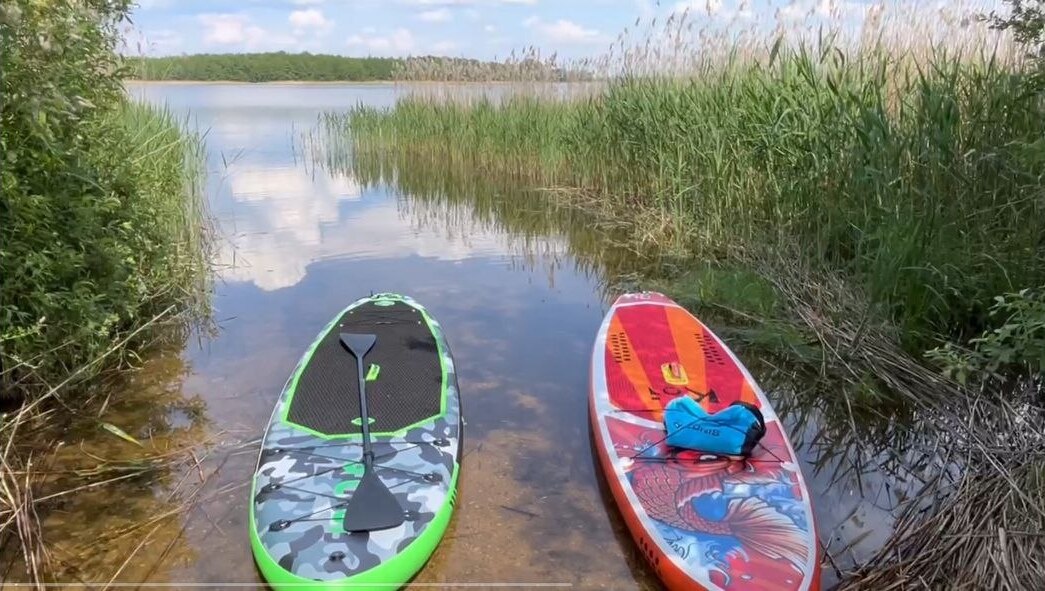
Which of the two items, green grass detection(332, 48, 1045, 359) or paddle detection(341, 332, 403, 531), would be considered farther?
green grass detection(332, 48, 1045, 359)

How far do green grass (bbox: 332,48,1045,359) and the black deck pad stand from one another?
7.73 feet

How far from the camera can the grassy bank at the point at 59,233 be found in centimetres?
282

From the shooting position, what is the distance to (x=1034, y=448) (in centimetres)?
254

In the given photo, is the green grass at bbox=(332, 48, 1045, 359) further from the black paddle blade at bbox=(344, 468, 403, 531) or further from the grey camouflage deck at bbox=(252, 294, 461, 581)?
the black paddle blade at bbox=(344, 468, 403, 531)

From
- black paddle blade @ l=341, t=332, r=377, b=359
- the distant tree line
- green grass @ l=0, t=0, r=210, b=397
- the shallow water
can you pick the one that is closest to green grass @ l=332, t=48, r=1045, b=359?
the shallow water

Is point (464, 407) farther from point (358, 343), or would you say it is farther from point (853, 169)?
point (853, 169)

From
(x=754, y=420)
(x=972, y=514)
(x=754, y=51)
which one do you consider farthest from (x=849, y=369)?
(x=754, y=51)

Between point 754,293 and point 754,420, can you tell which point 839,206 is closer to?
point 754,293

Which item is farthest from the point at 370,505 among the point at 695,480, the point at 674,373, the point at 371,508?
the point at 674,373

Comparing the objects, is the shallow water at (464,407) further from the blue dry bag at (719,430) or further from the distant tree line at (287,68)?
the distant tree line at (287,68)

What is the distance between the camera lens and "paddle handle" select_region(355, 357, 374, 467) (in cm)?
286

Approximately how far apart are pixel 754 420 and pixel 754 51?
4.46 m

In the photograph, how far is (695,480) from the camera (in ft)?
9.07

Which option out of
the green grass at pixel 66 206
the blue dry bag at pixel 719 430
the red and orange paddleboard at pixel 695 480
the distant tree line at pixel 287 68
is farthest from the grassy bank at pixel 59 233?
the distant tree line at pixel 287 68
